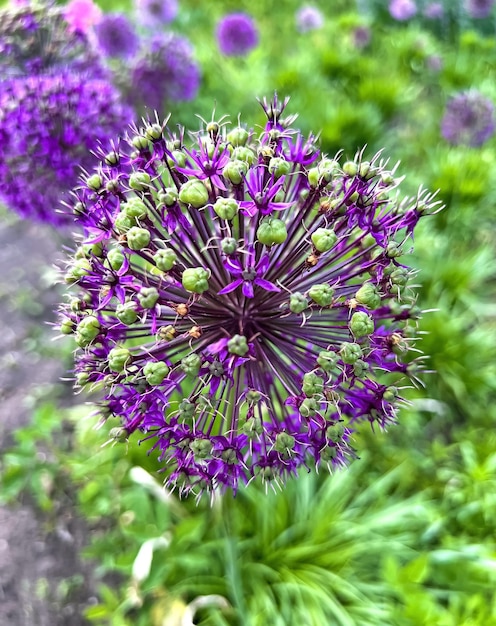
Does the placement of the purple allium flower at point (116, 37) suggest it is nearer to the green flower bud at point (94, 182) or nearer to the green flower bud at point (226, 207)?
the green flower bud at point (94, 182)

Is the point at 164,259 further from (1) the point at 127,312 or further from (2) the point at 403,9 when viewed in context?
(2) the point at 403,9

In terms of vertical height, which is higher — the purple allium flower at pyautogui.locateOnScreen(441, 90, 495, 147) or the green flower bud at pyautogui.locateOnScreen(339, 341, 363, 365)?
the purple allium flower at pyautogui.locateOnScreen(441, 90, 495, 147)

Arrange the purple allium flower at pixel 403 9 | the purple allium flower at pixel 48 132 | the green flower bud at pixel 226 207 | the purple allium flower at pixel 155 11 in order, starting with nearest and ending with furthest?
the green flower bud at pixel 226 207 < the purple allium flower at pixel 48 132 < the purple allium flower at pixel 155 11 < the purple allium flower at pixel 403 9

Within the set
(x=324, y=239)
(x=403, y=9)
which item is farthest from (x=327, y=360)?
(x=403, y=9)

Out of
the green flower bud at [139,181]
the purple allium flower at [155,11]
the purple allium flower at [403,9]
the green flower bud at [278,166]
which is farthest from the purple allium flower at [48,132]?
the purple allium flower at [403,9]

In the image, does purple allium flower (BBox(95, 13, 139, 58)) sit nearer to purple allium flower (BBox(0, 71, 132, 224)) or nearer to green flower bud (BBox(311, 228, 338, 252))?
purple allium flower (BBox(0, 71, 132, 224))

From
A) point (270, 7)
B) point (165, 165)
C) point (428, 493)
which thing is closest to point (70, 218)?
point (165, 165)

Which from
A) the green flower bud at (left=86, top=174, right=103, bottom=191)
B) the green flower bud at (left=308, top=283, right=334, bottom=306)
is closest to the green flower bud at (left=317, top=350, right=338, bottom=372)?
the green flower bud at (left=308, top=283, right=334, bottom=306)
